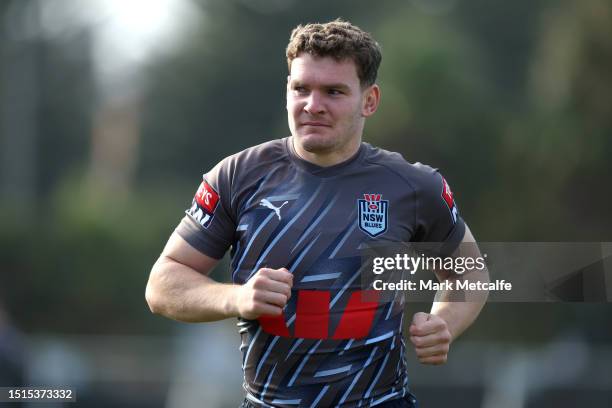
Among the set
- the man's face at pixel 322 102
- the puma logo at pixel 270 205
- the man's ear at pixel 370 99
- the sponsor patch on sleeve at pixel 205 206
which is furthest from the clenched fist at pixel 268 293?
the man's ear at pixel 370 99

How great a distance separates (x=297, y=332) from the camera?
16.8ft

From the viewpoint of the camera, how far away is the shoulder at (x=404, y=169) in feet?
17.7

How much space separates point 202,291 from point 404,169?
115cm

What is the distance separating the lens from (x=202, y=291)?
5.09 meters

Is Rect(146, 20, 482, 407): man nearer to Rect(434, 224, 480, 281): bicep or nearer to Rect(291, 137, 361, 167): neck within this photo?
Rect(291, 137, 361, 167): neck

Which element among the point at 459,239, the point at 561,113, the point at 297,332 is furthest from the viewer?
the point at 561,113

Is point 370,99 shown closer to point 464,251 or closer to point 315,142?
point 315,142

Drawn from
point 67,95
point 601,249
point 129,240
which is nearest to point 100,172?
point 67,95

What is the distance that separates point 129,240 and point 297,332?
20058mm

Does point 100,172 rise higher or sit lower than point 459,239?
higher

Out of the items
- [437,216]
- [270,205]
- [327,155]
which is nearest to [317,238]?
[270,205]

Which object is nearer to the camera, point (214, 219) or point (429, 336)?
point (429, 336)

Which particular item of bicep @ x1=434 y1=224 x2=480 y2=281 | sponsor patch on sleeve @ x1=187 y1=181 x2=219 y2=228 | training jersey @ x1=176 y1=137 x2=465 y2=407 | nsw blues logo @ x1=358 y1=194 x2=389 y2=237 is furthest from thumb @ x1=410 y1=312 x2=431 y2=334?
sponsor patch on sleeve @ x1=187 y1=181 x2=219 y2=228

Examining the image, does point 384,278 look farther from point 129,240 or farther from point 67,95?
point 67,95
